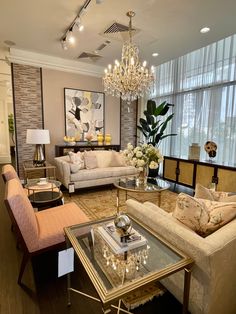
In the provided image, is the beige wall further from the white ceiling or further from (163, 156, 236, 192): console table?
(163, 156, 236, 192): console table

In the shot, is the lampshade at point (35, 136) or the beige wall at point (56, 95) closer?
the lampshade at point (35, 136)

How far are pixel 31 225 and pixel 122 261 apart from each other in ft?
2.86

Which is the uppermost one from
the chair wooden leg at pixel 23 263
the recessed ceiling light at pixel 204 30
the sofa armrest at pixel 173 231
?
the recessed ceiling light at pixel 204 30

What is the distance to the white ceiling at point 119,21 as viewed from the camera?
9.42 ft

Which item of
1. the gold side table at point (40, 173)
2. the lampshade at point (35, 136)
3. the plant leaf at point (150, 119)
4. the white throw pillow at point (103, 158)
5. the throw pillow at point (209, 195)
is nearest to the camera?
the throw pillow at point (209, 195)

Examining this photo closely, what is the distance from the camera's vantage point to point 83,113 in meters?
5.62

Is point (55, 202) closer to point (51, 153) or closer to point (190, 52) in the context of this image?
point (51, 153)

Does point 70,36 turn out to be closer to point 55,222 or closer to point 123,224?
point 55,222

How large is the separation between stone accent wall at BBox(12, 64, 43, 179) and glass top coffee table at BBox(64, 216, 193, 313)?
4078mm

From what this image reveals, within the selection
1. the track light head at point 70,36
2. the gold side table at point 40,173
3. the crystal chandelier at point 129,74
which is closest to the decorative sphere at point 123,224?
the crystal chandelier at point 129,74

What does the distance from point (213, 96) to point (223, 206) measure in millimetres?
3566

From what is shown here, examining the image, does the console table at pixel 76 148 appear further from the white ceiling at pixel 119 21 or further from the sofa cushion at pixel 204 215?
the sofa cushion at pixel 204 215

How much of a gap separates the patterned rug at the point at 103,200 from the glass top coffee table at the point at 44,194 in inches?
25.6

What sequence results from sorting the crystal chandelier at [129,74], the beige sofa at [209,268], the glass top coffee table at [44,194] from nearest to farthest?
the beige sofa at [209,268], the glass top coffee table at [44,194], the crystal chandelier at [129,74]
